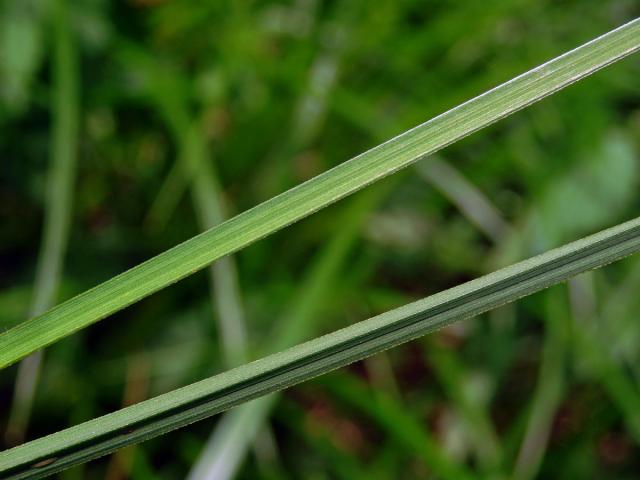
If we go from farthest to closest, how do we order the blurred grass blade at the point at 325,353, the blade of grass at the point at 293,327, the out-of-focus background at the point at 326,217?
the out-of-focus background at the point at 326,217
the blade of grass at the point at 293,327
the blurred grass blade at the point at 325,353

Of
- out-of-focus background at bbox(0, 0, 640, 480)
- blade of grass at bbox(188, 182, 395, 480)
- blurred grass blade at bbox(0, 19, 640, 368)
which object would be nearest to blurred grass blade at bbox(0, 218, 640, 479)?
blurred grass blade at bbox(0, 19, 640, 368)

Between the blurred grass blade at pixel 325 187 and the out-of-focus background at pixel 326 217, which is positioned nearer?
the blurred grass blade at pixel 325 187

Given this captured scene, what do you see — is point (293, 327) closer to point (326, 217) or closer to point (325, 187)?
point (326, 217)

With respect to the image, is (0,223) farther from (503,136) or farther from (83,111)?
(503,136)

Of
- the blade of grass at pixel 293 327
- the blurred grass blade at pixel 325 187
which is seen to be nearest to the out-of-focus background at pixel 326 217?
the blade of grass at pixel 293 327

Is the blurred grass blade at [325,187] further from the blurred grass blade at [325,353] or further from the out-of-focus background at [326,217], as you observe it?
the out-of-focus background at [326,217]

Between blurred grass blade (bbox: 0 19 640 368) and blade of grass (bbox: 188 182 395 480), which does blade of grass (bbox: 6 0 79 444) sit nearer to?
blade of grass (bbox: 188 182 395 480)
